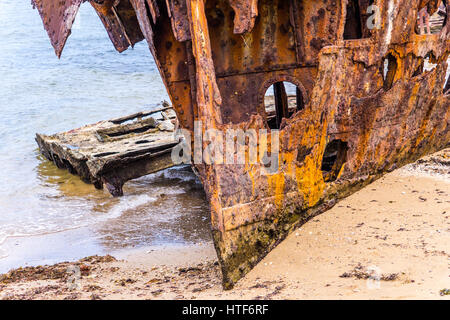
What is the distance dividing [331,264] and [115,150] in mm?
4499

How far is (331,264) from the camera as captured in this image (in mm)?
3906

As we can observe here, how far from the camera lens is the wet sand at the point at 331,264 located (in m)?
3.51

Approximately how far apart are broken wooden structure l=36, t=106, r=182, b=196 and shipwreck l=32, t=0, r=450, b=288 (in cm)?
187

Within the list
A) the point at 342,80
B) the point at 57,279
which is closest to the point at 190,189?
the point at 57,279

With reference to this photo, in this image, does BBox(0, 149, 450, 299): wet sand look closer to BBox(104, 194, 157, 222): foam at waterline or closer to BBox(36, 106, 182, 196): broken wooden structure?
BBox(104, 194, 157, 222): foam at waterline

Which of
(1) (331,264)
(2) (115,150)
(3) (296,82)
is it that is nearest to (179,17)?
(3) (296,82)

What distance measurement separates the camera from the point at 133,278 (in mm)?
4531

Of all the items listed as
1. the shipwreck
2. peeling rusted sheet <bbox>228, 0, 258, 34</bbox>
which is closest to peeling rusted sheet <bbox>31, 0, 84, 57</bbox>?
the shipwreck

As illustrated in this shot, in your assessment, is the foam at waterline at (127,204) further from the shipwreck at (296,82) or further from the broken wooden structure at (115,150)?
the shipwreck at (296,82)

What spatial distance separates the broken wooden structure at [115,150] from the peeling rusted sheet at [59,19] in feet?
7.26

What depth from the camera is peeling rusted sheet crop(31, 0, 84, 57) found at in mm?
5083

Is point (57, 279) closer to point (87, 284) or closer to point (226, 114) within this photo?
point (87, 284)

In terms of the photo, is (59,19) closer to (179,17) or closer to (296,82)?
(179,17)

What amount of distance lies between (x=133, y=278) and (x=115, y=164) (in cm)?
290
